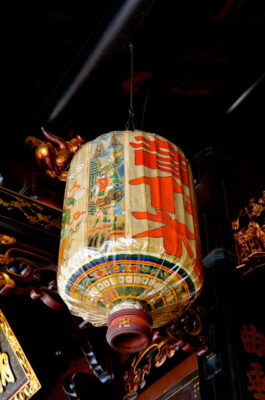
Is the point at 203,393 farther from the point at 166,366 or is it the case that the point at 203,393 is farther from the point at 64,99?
the point at 64,99

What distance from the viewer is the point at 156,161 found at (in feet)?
9.11

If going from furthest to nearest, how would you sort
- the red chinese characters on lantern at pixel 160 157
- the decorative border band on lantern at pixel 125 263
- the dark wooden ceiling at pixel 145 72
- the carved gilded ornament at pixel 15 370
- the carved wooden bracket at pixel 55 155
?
the carved gilded ornament at pixel 15 370
the carved wooden bracket at pixel 55 155
the dark wooden ceiling at pixel 145 72
the red chinese characters on lantern at pixel 160 157
the decorative border band on lantern at pixel 125 263

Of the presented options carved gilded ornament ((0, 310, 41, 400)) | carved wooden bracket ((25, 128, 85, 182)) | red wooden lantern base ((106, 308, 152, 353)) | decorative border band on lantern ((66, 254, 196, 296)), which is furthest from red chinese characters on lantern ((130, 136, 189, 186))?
carved gilded ornament ((0, 310, 41, 400))

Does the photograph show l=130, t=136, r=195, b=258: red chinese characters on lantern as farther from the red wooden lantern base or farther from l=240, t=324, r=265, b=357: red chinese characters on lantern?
l=240, t=324, r=265, b=357: red chinese characters on lantern

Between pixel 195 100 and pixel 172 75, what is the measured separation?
1.07ft

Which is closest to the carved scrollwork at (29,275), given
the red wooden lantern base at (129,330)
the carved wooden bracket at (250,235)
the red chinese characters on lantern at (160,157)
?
the red wooden lantern base at (129,330)

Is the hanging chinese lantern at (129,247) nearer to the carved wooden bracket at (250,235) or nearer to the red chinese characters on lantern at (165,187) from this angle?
the red chinese characters on lantern at (165,187)

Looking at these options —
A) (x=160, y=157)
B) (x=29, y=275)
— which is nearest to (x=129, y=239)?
(x=160, y=157)

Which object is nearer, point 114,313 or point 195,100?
point 114,313

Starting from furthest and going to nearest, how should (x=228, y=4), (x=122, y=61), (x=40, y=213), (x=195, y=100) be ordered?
(x=195, y=100) < (x=122, y=61) < (x=228, y=4) < (x=40, y=213)

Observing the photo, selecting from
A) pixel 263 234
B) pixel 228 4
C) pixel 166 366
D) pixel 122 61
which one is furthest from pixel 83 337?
pixel 228 4

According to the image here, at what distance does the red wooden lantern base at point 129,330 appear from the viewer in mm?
2330

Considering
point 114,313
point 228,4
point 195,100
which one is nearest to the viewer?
point 114,313

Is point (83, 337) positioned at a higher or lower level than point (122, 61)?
lower
